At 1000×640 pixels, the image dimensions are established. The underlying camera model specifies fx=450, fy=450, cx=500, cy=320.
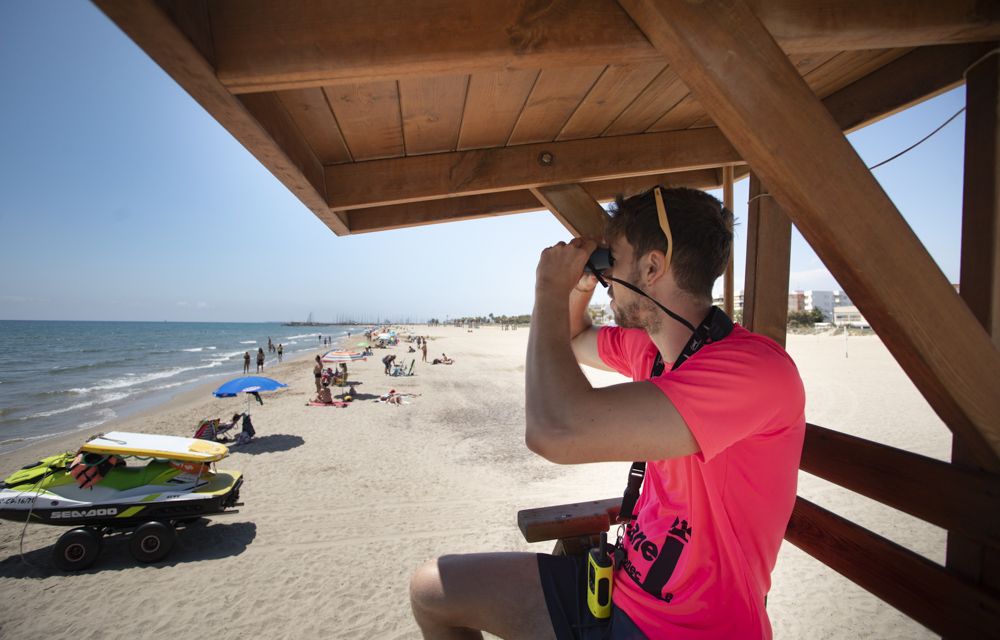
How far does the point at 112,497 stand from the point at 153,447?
2.30ft

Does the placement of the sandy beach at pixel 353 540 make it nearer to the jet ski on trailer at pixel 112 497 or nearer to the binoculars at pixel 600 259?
the jet ski on trailer at pixel 112 497

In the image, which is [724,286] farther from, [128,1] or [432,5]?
[128,1]

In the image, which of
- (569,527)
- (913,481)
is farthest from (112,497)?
(913,481)

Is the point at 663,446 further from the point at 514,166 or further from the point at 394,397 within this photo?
the point at 394,397

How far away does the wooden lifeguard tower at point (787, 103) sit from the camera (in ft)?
3.56

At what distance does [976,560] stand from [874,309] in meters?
1.00

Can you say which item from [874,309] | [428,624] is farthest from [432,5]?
[428,624]

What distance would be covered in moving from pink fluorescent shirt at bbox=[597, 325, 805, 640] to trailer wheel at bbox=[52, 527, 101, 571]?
7.14 m

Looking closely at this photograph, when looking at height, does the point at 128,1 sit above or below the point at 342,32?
below

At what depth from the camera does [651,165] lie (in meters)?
2.55

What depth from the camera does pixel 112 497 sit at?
5727mm

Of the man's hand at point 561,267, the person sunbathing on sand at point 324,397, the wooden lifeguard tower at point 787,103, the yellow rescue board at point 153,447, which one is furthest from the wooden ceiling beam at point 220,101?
the person sunbathing on sand at point 324,397


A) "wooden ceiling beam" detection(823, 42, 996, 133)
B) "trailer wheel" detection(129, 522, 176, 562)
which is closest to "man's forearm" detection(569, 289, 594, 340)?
"wooden ceiling beam" detection(823, 42, 996, 133)

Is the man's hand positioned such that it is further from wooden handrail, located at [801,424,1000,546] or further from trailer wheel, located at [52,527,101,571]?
trailer wheel, located at [52,527,101,571]
